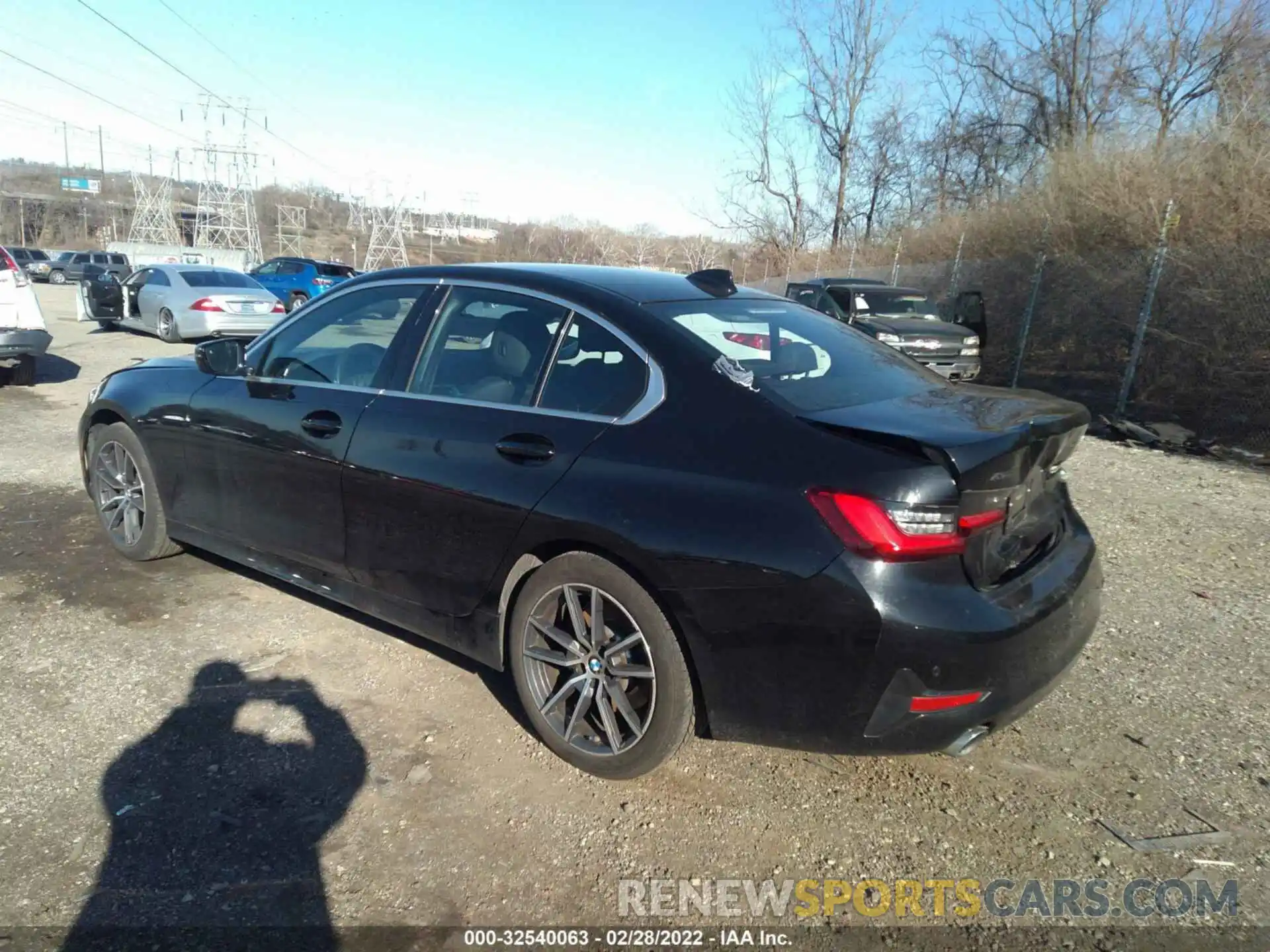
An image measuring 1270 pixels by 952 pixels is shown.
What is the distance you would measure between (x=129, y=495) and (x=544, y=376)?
2.96 m

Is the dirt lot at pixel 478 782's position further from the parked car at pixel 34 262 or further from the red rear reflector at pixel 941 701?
the parked car at pixel 34 262

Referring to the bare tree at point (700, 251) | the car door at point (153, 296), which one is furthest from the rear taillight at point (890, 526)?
the bare tree at point (700, 251)

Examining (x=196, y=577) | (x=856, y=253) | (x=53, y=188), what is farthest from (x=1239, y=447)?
(x=53, y=188)

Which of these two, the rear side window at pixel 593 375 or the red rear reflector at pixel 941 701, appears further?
the rear side window at pixel 593 375

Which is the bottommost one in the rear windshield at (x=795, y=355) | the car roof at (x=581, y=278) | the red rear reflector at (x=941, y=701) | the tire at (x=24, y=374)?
the tire at (x=24, y=374)

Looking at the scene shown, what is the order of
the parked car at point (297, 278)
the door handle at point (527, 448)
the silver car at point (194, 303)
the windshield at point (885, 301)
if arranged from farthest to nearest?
1. the parked car at point (297, 278)
2. the silver car at point (194, 303)
3. the windshield at point (885, 301)
4. the door handle at point (527, 448)

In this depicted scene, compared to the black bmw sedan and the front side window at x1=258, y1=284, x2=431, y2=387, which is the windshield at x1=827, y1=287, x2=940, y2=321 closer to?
the black bmw sedan

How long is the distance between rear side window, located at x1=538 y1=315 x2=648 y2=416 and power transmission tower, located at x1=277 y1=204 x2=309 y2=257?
61410mm

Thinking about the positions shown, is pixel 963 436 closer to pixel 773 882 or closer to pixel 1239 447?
pixel 773 882

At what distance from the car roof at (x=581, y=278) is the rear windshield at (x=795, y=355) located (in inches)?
3.8

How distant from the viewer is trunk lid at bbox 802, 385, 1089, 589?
239cm

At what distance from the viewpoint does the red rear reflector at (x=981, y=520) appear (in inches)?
93.6

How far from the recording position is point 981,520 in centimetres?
242

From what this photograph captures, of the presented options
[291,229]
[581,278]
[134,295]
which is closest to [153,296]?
[134,295]
